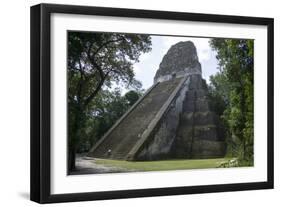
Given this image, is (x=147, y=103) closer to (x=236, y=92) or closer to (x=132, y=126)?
(x=132, y=126)

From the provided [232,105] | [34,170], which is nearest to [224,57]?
[232,105]

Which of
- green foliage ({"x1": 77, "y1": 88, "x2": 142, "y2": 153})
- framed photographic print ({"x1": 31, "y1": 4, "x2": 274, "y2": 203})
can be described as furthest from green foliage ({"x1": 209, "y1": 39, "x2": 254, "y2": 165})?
green foliage ({"x1": 77, "y1": 88, "x2": 142, "y2": 153})

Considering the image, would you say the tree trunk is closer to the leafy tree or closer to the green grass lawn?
the leafy tree

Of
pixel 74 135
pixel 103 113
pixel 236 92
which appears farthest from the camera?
pixel 236 92

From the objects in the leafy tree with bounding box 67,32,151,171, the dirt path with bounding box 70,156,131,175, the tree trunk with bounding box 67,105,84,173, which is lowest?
the dirt path with bounding box 70,156,131,175

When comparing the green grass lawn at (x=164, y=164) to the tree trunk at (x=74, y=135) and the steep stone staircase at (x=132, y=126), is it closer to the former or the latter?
the steep stone staircase at (x=132, y=126)

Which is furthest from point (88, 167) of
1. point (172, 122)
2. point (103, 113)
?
point (172, 122)
